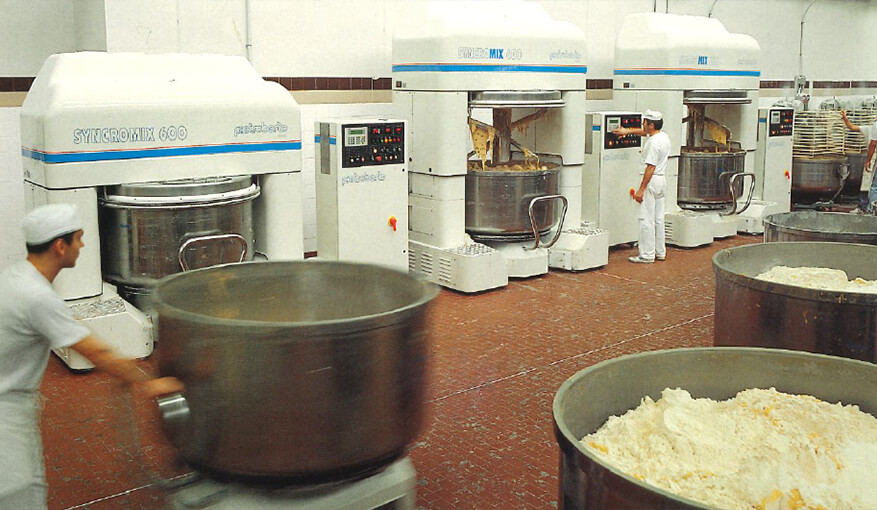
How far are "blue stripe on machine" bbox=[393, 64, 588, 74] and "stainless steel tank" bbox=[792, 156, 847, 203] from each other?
182 inches

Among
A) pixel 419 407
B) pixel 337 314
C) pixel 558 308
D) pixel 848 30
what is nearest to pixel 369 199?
pixel 558 308

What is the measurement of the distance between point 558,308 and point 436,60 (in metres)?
2.01

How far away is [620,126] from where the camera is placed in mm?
7699

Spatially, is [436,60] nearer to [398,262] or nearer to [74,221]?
[398,262]

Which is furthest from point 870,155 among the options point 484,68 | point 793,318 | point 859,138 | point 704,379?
point 704,379

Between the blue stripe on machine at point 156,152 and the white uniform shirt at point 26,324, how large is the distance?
2.31 meters

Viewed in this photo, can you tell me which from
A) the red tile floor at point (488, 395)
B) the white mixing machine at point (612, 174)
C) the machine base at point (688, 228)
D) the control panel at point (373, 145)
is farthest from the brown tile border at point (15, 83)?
the machine base at point (688, 228)

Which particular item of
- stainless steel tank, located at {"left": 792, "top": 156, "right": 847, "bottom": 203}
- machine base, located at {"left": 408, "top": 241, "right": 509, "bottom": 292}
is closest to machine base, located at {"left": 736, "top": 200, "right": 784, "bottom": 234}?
stainless steel tank, located at {"left": 792, "top": 156, "right": 847, "bottom": 203}

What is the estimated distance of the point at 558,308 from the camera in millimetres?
5996

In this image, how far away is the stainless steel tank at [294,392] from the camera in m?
1.97

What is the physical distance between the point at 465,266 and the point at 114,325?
259 centimetres

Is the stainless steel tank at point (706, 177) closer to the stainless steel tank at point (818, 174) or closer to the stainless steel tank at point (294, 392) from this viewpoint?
the stainless steel tank at point (818, 174)

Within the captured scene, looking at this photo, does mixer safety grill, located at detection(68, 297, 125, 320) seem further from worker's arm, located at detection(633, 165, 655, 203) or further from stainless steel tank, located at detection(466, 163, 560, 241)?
worker's arm, located at detection(633, 165, 655, 203)

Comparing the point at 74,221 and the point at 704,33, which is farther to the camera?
the point at 704,33
